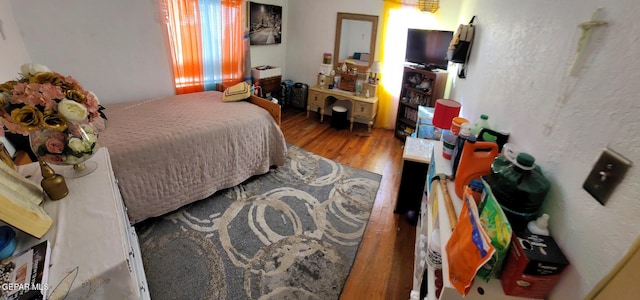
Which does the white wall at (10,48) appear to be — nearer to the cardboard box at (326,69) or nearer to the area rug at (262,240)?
the area rug at (262,240)

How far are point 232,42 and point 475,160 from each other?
11.6 ft

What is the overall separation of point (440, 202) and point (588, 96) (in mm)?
620

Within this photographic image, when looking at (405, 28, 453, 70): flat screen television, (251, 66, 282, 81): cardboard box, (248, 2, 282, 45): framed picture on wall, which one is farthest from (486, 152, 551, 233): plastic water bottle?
(248, 2, 282, 45): framed picture on wall

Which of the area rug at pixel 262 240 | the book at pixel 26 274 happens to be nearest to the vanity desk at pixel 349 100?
the area rug at pixel 262 240

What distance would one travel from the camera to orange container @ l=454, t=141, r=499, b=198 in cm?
112

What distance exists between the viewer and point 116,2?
2.55 m

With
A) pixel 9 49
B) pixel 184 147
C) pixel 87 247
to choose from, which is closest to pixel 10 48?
pixel 9 49

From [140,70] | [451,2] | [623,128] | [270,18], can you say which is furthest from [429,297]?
[270,18]

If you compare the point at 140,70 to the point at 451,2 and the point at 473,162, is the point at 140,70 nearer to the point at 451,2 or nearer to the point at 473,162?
the point at 473,162

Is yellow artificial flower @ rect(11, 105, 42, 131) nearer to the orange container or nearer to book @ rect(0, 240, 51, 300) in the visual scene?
book @ rect(0, 240, 51, 300)

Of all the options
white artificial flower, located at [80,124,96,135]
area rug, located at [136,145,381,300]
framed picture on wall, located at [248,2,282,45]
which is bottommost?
area rug, located at [136,145,381,300]

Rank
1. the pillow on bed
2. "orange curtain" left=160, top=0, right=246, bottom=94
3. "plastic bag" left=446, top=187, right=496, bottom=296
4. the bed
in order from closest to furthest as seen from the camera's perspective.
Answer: "plastic bag" left=446, top=187, right=496, bottom=296, the bed, the pillow on bed, "orange curtain" left=160, top=0, right=246, bottom=94

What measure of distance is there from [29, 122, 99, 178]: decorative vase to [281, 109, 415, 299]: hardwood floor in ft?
5.03

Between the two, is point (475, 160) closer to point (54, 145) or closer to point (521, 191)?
point (521, 191)
